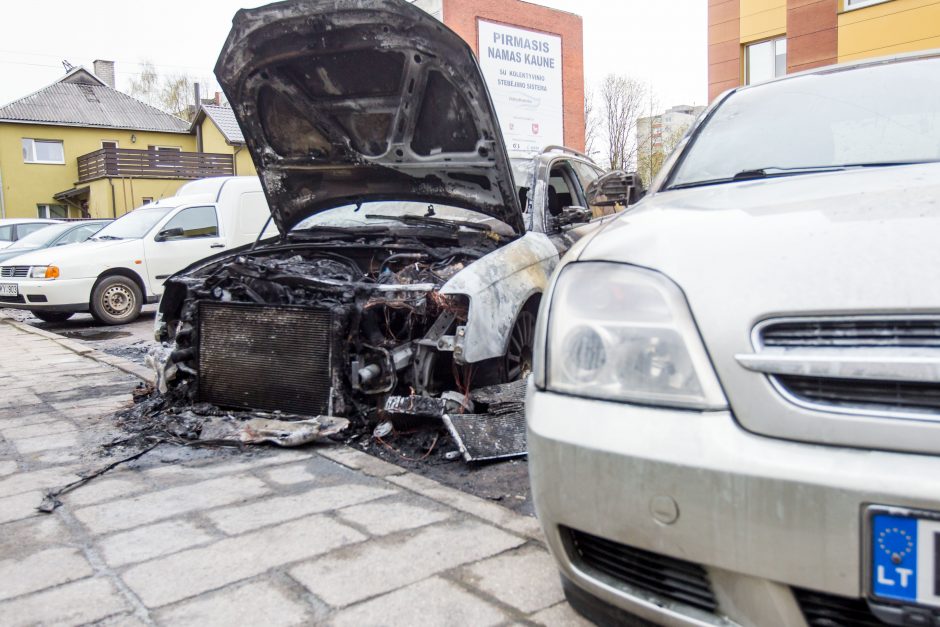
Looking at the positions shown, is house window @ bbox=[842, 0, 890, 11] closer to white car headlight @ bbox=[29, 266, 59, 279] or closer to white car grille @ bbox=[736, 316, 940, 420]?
white car headlight @ bbox=[29, 266, 59, 279]

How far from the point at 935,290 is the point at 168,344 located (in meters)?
4.72

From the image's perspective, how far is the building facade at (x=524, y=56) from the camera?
21.2m

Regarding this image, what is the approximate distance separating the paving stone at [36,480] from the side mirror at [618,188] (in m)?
2.77

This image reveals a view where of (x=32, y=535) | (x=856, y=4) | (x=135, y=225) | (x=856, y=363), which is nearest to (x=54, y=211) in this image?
(x=135, y=225)

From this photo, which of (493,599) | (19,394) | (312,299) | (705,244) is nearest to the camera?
(705,244)

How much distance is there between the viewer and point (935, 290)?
1.31 m

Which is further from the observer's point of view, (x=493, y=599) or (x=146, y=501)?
(x=146, y=501)

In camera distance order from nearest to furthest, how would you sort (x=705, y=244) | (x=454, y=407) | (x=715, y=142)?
1. (x=705, y=244)
2. (x=715, y=142)
3. (x=454, y=407)

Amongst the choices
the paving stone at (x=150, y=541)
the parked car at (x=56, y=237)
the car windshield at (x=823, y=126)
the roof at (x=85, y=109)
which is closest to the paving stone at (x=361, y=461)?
the paving stone at (x=150, y=541)

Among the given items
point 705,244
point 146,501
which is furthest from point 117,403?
point 705,244

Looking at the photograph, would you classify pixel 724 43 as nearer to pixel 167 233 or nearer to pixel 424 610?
pixel 167 233

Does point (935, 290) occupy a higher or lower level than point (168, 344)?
higher

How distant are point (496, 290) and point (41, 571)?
235cm

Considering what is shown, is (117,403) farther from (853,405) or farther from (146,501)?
(853,405)
